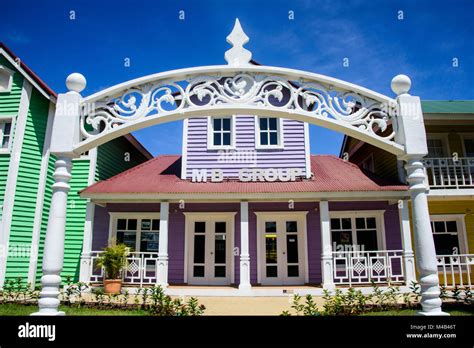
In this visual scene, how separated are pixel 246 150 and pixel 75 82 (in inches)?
318


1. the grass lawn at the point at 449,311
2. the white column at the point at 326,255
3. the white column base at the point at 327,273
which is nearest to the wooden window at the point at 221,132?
the white column at the point at 326,255

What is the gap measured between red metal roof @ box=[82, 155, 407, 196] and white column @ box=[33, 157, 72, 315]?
6.25 metres

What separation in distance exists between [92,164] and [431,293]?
10.5m

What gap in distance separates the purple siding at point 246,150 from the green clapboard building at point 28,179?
3402mm

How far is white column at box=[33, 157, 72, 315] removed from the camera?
3.52 metres

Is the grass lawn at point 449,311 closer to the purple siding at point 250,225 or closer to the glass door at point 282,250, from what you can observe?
the purple siding at point 250,225

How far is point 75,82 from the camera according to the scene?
410 cm

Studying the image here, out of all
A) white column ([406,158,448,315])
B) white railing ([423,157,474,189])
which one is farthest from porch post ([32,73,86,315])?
white railing ([423,157,474,189])

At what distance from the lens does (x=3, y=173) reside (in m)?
9.94

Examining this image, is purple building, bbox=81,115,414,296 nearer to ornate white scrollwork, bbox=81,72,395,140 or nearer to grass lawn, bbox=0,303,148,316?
grass lawn, bbox=0,303,148,316

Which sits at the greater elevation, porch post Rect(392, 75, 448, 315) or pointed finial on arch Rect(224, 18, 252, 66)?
pointed finial on arch Rect(224, 18, 252, 66)

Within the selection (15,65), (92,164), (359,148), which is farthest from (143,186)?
(359,148)

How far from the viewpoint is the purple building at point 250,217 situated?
35.7 ft
